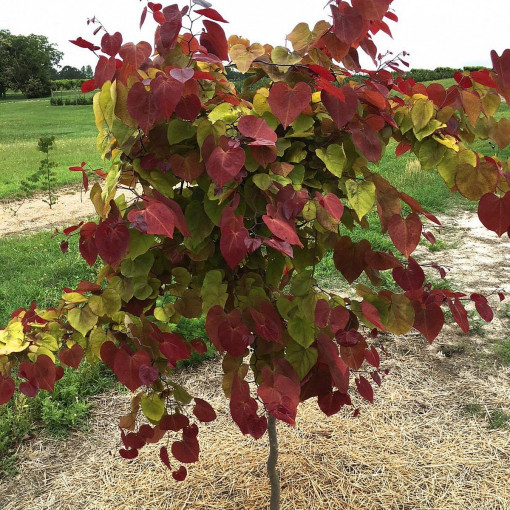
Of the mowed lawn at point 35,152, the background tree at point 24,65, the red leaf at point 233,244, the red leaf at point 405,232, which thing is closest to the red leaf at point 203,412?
the red leaf at point 233,244

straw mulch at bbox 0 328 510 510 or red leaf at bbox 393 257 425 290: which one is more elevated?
red leaf at bbox 393 257 425 290

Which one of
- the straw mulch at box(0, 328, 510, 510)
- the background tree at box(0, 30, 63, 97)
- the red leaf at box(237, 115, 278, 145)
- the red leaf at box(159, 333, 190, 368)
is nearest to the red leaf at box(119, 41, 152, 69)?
the red leaf at box(237, 115, 278, 145)

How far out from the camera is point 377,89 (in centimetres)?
126

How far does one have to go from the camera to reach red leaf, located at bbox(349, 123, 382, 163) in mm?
1181

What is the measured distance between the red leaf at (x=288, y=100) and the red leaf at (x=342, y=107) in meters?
0.07

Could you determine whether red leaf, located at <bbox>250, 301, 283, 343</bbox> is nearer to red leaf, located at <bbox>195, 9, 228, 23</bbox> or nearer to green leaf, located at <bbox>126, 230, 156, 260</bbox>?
green leaf, located at <bbox>126, 230, 156, 260</bbox>

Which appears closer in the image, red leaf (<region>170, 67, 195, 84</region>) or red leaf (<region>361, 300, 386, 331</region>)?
red leaf (<region>170, 67, 195, 84</region>)

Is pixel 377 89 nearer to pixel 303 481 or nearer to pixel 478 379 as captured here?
pixel 303 481

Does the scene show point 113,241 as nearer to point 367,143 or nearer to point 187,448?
point 367,143

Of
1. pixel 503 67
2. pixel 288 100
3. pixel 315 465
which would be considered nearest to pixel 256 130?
pixel 288 100

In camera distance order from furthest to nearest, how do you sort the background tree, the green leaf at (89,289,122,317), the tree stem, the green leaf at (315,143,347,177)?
the background tree < the tree stem < the green leaf at (89,289,122,317) < the green leaf at (315,143,347,177)

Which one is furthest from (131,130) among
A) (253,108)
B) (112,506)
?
(112,506)

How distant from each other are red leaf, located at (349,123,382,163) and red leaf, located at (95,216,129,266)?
55 centimetres

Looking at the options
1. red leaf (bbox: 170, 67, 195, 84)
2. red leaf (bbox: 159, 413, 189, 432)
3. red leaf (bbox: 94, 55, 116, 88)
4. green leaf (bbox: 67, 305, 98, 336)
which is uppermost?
red leaf (bbox: 94, 55, 116, 88)
